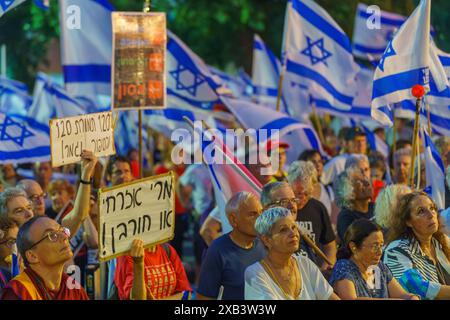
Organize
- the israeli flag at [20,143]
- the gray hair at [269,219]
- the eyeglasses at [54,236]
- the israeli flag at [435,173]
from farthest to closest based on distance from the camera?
the israeli flag at [20,143], the israeli flag at [435,173], the gray hair at [269,219], the eyeglasses at [54,236]

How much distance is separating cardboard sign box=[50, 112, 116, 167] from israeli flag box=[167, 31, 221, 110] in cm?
597

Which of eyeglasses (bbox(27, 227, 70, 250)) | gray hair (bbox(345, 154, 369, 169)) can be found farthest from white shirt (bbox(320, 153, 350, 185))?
eyeglasses (bbox(27, 227, 70, 250))

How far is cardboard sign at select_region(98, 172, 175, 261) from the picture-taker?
6684 millimetres

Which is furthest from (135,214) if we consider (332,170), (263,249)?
(332,170)

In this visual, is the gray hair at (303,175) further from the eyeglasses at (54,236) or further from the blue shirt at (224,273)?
the eyeglasses at (54,236)

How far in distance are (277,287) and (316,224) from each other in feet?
9.20

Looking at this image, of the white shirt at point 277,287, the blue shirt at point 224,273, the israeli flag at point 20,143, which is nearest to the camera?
the white shirt at point 277,287

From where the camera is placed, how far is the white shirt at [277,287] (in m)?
6.52

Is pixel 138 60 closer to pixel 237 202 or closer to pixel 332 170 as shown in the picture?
pixel 237 202

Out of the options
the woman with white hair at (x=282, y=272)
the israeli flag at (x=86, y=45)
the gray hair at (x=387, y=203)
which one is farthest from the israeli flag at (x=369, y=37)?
the woman with white hair at (x=282, y=272)

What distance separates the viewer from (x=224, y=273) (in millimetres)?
7535

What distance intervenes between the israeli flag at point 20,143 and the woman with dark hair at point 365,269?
515cm
